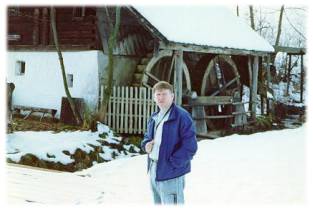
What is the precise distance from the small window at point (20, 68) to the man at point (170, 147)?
1294cm

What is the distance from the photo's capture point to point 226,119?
1694cm

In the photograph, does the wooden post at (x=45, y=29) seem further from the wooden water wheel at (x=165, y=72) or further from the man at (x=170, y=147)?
the man at (x=170, y=147)

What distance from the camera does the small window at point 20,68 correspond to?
16.1 meters

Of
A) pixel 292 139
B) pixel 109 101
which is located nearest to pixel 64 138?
pixel 109 101

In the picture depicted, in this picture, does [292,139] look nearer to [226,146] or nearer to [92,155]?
[226,146]

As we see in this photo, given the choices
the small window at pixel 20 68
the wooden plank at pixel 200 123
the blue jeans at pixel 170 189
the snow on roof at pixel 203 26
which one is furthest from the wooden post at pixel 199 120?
the blue jeans at pixel 170 189

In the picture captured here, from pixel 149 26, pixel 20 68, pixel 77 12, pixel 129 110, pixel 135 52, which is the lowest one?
pixel 129 110

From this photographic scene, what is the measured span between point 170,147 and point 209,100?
37.0 feet

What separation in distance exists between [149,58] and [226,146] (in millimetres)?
4671

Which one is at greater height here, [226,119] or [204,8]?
[204,8]

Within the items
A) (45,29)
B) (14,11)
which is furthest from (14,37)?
(45,29)

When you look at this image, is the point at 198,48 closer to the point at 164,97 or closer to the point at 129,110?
the point at 129,110

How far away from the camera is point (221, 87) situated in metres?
17.7

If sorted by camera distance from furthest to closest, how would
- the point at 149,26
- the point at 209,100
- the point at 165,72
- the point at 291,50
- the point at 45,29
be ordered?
the point at 291,50 → the point at 165,72 → the point at 209,100 → the point at 45,29 → the point at 149,26
